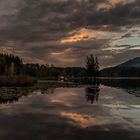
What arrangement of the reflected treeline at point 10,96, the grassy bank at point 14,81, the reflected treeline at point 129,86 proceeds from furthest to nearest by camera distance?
the grassy bank at point 14,81
the reflected treeline at point 129,86
the reflected treeline at point 10,96

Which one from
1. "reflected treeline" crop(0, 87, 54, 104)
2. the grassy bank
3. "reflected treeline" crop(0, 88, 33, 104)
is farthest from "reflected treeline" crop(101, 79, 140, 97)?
the grassy bank

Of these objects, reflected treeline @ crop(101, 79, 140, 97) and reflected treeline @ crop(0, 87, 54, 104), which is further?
reflected treeline @ crop(101, 79, 140, 97)

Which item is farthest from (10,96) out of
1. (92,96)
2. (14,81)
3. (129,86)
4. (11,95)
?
(129,86)

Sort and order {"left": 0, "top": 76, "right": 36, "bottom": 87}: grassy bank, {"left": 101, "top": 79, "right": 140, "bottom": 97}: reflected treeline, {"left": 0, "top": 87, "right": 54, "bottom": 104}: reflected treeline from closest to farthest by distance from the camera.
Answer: {"left": 0, "top": 87, "right": 54, "bottom": 104}: reflected treeline, {"left": 101, "top": 79, "right": 140, "bottom": 97}: reflected treeline, {"left": 0, "top": 76, "right": 36, "bottom": 87}: grassy bank

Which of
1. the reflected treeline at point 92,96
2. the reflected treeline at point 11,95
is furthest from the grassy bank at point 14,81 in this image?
the reflected treeline at point 92,96

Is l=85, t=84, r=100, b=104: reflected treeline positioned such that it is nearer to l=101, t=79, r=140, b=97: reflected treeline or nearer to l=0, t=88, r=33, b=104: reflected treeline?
l=101, t=79, r=140, b=97: reflected treeline

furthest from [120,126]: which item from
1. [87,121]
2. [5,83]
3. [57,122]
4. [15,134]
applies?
[5,83]

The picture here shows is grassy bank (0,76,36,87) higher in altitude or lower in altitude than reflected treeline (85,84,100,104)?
higher

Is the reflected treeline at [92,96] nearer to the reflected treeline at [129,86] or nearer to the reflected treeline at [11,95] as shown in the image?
the reflected treeline at [129,86]

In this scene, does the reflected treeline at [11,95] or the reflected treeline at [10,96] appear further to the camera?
the reflected treeline at [11,95]

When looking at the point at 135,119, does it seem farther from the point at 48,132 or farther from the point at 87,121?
the point at 48,132

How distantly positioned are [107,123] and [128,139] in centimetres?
501

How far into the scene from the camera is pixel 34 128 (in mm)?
18938

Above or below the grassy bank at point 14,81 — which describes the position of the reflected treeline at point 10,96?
below
